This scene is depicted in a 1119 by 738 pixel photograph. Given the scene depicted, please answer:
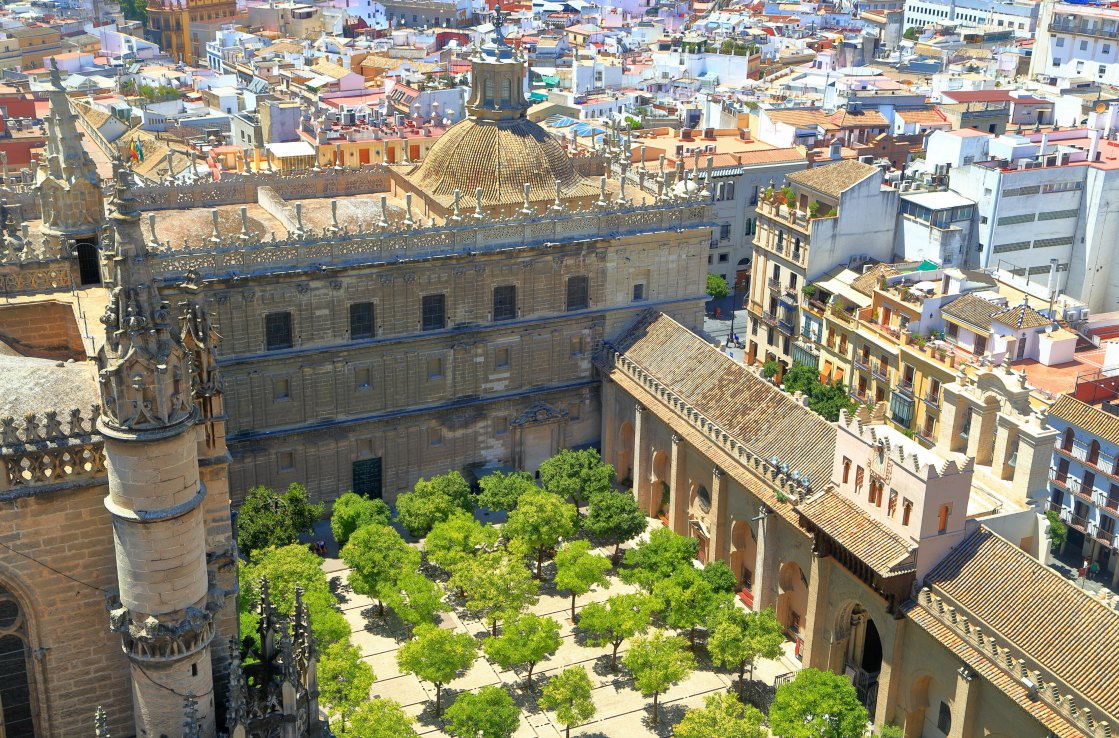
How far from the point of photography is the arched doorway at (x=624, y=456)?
222ft

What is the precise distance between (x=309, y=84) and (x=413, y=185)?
66.1m

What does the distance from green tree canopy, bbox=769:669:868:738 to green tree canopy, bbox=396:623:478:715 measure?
12.1m

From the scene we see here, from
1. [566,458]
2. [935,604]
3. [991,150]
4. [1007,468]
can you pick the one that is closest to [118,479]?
[935,604]

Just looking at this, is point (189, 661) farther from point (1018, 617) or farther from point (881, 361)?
point (881, 361)

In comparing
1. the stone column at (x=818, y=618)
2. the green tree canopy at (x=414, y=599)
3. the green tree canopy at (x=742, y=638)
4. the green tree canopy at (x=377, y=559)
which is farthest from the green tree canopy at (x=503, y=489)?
the stone column at (x=818, y=618)

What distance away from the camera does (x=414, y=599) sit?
169 ft

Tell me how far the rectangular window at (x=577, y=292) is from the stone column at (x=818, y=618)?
22337mm

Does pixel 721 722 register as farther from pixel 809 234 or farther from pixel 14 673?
pixel 809 234

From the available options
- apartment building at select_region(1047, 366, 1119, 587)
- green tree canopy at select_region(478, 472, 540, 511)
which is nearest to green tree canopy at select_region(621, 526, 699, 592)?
green tree canopy at select_region(478, 472, 540, 511)

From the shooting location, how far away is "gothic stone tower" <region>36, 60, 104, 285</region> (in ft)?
100

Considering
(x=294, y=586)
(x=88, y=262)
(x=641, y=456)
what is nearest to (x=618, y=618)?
(x=294, y=586)

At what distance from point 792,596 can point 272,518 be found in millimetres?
23536

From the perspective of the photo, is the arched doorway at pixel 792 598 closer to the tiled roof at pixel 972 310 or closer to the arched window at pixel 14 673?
the tiled roof at pixel 972 310

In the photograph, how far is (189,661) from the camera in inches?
818
